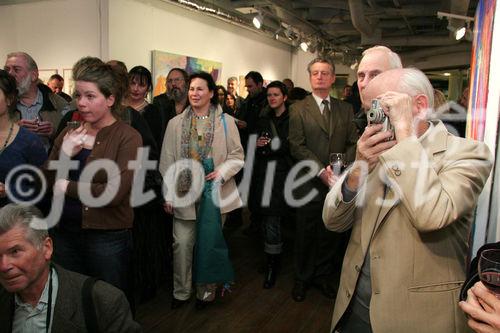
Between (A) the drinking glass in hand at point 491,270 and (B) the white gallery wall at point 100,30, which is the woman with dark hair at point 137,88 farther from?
(A) the drinking glass in hand at point 491,270

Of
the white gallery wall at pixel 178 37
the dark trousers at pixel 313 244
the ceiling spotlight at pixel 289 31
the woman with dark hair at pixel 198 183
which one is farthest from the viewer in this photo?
the ceiling spotlight at pixel 289 31

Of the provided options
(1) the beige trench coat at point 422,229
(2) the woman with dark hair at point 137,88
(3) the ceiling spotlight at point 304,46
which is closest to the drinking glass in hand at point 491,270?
(1) the beige trench coat at point 422,229

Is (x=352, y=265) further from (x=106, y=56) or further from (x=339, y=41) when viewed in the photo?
(x=339, y=41)

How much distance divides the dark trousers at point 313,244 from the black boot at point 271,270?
276 millimetres

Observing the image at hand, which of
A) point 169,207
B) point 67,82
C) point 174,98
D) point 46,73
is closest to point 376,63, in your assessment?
point 169,207

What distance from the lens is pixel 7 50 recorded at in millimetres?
5902

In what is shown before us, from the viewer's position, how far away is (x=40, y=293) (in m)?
1.42

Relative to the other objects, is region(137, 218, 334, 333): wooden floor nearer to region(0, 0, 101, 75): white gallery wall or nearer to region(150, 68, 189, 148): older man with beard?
region(150, 68, 189, 148): older man with beard

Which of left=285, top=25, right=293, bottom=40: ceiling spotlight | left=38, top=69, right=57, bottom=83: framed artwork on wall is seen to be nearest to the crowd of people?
left=38, top=69, right=57, bottom=83: framed artwork on wall

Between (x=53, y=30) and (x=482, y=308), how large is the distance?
6.08 meters

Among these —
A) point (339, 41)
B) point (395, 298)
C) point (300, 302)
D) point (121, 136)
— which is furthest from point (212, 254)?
point (339, 41)

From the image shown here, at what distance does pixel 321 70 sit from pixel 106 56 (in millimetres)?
3297

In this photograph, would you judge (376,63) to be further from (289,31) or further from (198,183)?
(289,31)

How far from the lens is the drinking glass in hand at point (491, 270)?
2.68 feet
